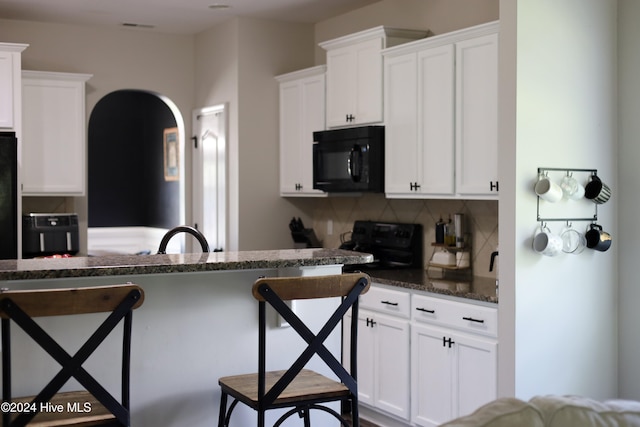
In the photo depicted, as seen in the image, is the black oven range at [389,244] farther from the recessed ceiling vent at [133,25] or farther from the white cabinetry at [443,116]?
the recessed ceiling vent at [133,25]

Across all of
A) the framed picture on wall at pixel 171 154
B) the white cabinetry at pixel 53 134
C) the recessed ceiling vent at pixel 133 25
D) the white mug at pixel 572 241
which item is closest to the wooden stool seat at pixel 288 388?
the white mug at pixel 572 241

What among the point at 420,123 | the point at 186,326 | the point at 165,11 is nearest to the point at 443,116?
the point at 420,123

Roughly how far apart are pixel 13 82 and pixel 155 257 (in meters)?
3.11

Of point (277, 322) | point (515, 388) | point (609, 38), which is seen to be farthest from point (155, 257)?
point (609, 38)

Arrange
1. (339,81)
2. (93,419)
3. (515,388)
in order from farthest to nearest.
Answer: (339,81)
(515,388)
(93,419)

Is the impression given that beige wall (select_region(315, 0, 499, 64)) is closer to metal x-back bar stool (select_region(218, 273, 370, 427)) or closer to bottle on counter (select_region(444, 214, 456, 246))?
bottle on counter (select_region(444, 214, 456, 246))

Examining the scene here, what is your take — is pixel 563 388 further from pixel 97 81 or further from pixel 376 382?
pixel 97 81

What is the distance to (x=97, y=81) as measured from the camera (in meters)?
6.42

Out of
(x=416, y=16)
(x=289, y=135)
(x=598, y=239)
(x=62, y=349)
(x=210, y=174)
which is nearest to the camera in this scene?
(x=62, y=349)

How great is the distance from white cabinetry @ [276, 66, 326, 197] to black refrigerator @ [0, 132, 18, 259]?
192cm

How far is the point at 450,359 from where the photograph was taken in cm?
411

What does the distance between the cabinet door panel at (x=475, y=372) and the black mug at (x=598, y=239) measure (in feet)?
2.17

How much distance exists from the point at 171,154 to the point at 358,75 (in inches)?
154

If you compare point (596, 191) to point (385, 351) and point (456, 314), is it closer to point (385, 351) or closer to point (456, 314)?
point (456, 314)
